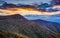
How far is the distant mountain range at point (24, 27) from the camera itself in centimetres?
313

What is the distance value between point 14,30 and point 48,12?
0.86 metres

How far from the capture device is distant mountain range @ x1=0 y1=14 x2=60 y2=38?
313 centimetres

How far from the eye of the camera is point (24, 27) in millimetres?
3158

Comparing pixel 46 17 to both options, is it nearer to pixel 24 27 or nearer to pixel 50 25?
pixel 50 25

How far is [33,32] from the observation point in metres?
3.15

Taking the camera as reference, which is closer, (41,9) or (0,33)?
(0,33)

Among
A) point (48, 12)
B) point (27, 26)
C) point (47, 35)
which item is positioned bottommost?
point (47, 35)

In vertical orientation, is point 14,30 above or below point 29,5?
below

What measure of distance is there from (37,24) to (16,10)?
0.57 meters

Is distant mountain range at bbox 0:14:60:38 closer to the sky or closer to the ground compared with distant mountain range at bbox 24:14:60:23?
closer to the ground

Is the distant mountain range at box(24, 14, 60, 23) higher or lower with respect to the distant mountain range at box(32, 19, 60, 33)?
higher

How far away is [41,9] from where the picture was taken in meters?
3.29

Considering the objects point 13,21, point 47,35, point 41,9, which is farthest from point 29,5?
point 47,35

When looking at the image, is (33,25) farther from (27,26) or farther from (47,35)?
(47,35)
